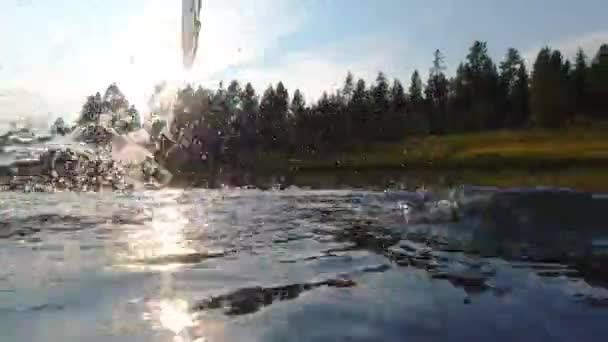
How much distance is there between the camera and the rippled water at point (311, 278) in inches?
164

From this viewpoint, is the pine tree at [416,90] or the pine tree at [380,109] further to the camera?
the pine tree at [416,90]

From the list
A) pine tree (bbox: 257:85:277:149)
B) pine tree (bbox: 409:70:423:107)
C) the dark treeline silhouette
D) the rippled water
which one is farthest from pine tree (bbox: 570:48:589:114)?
the rippled water

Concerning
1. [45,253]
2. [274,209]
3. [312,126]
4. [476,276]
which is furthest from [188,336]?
[312,126]

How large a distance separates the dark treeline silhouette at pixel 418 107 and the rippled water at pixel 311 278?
201ft

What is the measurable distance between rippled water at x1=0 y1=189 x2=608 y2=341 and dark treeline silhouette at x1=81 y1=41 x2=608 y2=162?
201 feet

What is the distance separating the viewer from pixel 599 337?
403 centimetres

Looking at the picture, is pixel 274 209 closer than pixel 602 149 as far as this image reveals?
Yes

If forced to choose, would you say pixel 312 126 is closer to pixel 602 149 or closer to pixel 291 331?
pixel 602 149

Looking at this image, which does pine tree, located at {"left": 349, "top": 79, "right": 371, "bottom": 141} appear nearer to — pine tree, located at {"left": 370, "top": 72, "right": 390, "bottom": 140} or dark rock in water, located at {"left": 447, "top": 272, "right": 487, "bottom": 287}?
Answer: pine tree, located at {"left": 370, "top": 72, "right": 390, "bottom": 140}

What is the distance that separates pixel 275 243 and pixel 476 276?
319 centimetres

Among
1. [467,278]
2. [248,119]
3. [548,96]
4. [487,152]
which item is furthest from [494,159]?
[248,119]

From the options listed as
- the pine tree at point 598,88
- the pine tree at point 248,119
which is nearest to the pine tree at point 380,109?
the pine tree at point 248,119

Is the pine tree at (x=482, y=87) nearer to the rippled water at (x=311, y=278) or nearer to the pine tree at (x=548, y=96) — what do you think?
the pine tree at (x=548, y=96)

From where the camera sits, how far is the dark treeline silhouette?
8869cm
